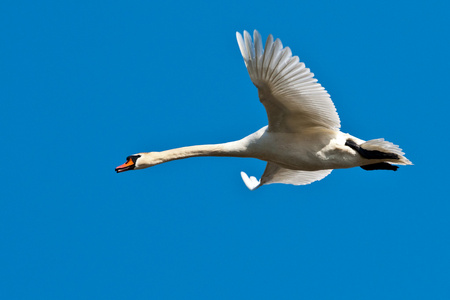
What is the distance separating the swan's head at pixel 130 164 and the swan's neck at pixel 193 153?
0.06 metres

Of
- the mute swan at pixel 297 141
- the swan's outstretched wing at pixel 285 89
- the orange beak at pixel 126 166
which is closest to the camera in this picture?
the swan's outstretched wing at pixel 285 89

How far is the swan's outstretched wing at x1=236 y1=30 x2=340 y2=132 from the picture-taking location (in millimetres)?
12234

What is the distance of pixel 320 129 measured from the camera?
13.8 m

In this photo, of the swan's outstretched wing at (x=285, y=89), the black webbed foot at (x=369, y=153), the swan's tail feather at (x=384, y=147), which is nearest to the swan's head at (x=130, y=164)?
the swan's outstretched wing at (x=285, y=89)

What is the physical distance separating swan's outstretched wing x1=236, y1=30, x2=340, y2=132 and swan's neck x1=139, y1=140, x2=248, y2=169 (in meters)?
0.63

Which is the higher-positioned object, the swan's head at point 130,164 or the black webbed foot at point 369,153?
the swan's head at point 130,164

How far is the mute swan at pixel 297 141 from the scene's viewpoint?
12914 millimetres

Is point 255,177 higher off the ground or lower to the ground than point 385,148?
higher

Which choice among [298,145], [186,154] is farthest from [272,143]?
[186,154]

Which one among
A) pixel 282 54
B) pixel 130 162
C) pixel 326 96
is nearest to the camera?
pixel 282 54

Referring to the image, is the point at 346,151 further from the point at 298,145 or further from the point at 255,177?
the point at 255,177

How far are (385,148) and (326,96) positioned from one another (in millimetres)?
1229

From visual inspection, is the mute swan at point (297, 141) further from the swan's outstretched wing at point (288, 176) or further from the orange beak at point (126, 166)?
the swan's outstretched wing at point (288, 176)

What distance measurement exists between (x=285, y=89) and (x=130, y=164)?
2798mm
